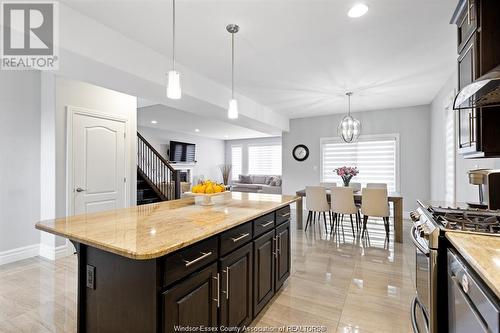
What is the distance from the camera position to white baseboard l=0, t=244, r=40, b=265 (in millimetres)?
3232

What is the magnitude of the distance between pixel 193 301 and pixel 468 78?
2.48 meters

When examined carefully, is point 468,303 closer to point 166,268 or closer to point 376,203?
point 166,268

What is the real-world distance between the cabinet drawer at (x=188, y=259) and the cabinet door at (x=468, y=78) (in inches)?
81.9

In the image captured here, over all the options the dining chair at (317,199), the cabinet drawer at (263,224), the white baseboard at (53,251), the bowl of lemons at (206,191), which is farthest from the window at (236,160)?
the cabinet drawer at (263,224)

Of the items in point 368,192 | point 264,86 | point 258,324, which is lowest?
point 258,324

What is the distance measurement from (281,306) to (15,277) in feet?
9.70

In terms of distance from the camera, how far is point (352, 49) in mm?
2928

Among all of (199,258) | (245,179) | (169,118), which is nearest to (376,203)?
(199,258)

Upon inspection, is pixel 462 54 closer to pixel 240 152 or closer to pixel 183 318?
pixel 183 318

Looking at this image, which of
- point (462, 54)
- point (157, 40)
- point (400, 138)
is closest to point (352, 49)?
point (462, 54)

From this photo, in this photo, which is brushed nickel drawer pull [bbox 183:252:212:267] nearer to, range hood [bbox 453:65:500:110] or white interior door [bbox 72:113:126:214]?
range hood [bbox 453:65:500:110]

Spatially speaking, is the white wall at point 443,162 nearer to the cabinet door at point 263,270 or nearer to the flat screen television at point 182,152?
the cabinet door at point 263,270

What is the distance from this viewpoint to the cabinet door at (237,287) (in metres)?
1.56

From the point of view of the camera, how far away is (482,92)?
1.47 meters
